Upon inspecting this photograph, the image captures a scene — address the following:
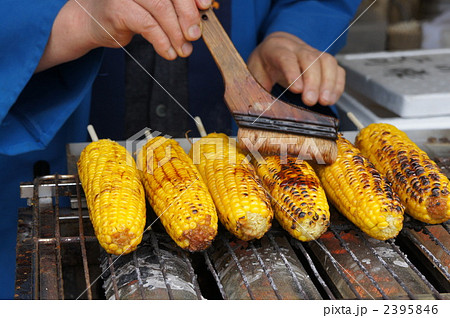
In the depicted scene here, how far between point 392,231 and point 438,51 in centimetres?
251

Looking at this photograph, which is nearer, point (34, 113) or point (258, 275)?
point (258, 275)

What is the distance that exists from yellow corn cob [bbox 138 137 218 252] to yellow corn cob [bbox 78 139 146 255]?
58mm

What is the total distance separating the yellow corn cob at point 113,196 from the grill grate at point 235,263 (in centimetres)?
7

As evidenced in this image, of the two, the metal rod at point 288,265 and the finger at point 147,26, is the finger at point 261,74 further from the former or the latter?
the metal rod at point 288,265

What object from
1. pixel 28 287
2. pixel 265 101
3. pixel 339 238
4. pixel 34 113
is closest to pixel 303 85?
pixel 265 101

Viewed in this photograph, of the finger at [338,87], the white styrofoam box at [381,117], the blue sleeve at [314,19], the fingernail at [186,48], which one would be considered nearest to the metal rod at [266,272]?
the fingernail at [186,48]

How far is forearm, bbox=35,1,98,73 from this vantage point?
6.22ft

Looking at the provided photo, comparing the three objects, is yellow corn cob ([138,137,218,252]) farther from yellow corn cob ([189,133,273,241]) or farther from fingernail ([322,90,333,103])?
fingernail ([322,90,333,103])

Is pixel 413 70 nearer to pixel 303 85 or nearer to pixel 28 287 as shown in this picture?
pixel 303 85

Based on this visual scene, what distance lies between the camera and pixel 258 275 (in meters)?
1.51

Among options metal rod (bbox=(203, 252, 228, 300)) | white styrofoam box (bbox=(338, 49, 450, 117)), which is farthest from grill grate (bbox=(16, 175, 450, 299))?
white styrofoam box (bbox=(338, 49, 450, 117))

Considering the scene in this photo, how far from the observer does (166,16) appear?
5.61ft

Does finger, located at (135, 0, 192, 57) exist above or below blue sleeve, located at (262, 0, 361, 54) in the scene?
above

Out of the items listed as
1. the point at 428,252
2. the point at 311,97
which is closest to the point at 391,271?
the point at 428,252
